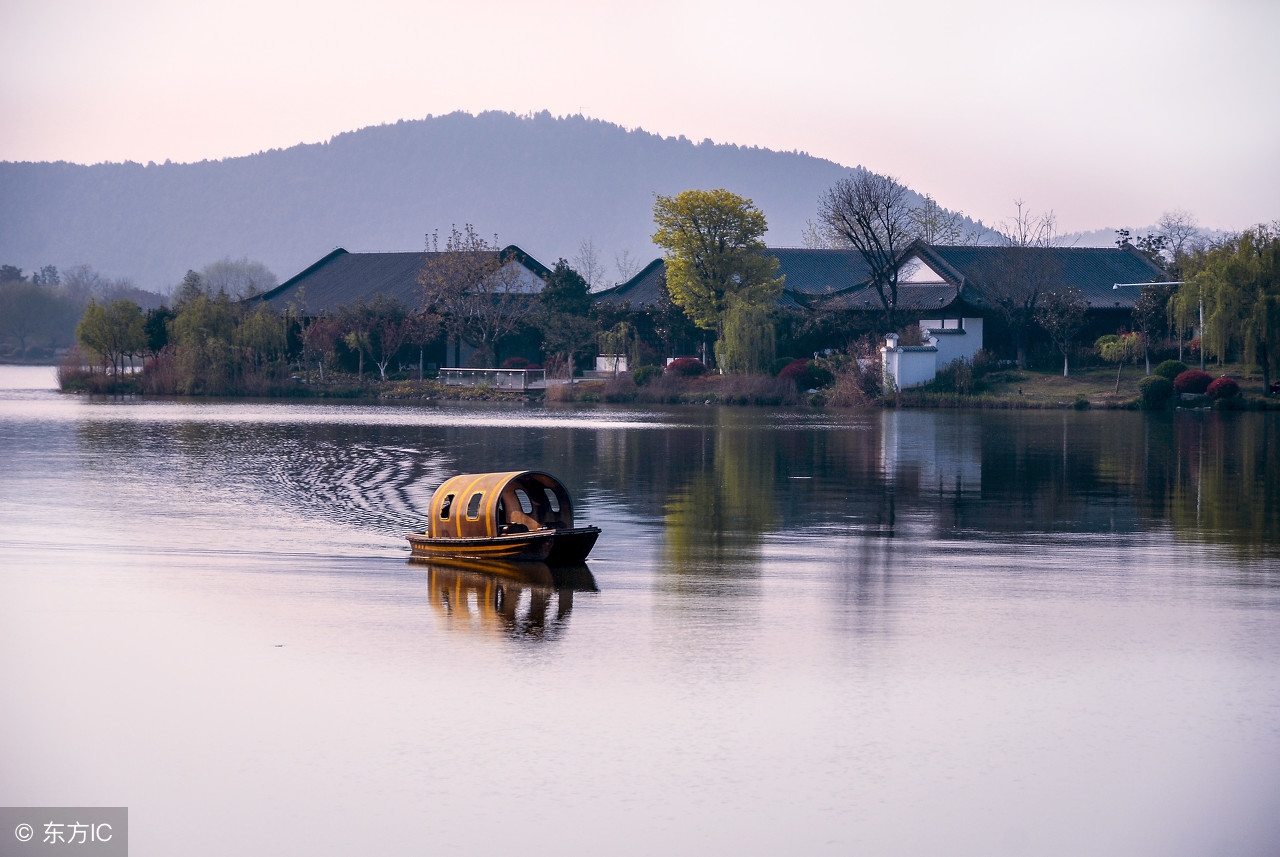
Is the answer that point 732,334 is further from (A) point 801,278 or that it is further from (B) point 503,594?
(B) point 503,594

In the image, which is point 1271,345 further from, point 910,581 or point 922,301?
point 910,581

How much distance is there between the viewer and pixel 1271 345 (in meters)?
55.7

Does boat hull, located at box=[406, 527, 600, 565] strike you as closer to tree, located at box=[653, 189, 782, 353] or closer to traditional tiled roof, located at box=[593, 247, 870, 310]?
tree, located at box=[653, 189, 782, 353]

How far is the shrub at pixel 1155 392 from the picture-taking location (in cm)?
5625

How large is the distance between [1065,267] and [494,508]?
210ft

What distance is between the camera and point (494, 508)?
16.8m

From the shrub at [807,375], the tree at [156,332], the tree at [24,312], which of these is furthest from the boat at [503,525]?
the tree at [24,312]

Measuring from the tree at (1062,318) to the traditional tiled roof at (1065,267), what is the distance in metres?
3.08

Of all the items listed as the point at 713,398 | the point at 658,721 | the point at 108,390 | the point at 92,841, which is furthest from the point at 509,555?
the point at 108,390

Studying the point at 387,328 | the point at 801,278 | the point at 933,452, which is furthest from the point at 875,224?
the point at 933,452

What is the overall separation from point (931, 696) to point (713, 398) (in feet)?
173

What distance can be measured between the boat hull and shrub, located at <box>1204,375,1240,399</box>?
1792 inches

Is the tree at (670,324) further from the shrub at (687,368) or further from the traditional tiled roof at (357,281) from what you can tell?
the traditional tiled roof at (357,281)

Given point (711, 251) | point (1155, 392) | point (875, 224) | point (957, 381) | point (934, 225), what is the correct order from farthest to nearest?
1. point (934, 225)
2. point (875, 224)
3. point (711, 251)
4. point (957, 381)
5. point (1155, 392)
